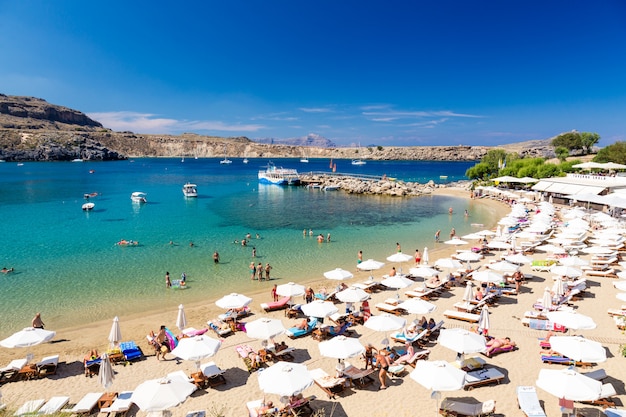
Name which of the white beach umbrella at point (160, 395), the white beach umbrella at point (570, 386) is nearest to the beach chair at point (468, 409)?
the white beach umbrella at point (570, 386)

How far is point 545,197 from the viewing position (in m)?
46.2

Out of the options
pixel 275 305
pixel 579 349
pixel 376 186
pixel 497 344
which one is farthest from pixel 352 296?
pixel 376 186

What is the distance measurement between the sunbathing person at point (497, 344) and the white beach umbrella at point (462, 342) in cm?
149

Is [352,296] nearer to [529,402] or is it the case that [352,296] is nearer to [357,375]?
[357,375]

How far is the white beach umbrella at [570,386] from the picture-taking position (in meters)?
8.07

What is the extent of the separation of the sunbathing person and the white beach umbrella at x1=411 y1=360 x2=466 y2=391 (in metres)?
3.47

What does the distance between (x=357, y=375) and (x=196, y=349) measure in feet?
14.8

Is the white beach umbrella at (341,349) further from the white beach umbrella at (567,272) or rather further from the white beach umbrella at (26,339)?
the white beach umbrella at (567,272)

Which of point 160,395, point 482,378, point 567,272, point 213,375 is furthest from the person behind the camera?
point 567,272

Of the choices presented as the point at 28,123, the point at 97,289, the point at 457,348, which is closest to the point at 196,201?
the point at 97,289

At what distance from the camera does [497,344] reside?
469 inches

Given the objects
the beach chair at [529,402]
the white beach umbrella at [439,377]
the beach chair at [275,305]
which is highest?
the white beach umbrella at [439,377]

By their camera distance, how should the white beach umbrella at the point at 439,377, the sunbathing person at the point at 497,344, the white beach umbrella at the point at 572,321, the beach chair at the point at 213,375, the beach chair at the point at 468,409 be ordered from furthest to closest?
1. the sunbathing person at the point at 497,344
2. the white beach umbrella at the point at 572,321
3. the beach chair at the point at 213,375
4. the beach chair at the point at 468,409
5. the white beach umbrella at the point at 439,377

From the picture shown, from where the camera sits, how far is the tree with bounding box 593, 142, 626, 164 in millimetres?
58344
